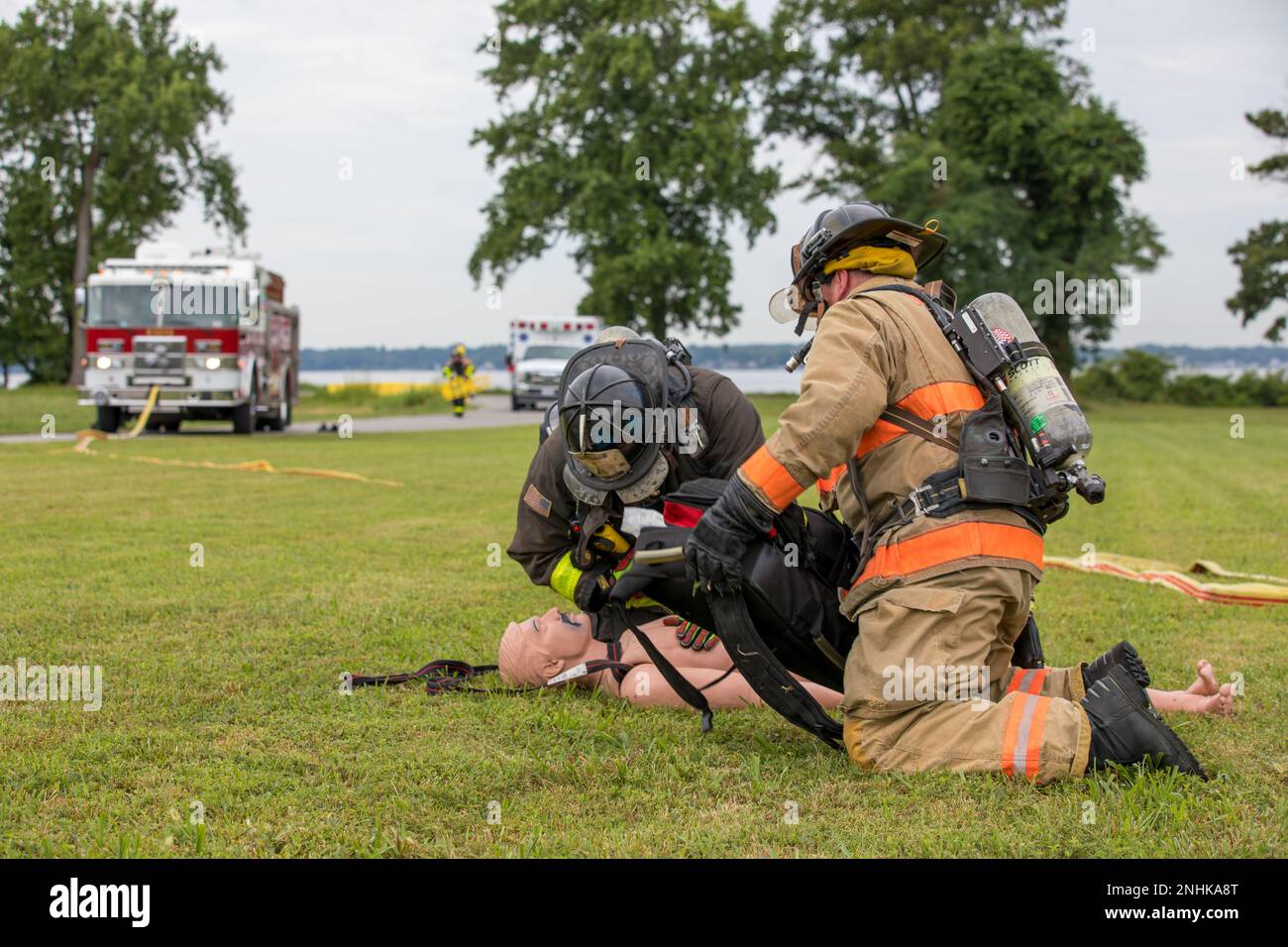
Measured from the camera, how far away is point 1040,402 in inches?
148

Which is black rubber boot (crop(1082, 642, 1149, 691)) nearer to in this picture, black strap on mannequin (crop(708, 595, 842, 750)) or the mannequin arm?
black strap on mannequin (crop(708, 595, 842, 750))

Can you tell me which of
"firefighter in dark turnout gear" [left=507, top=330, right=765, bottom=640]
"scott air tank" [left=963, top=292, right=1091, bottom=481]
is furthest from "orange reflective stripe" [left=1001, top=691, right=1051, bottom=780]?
"firefighter in dark turnout gear" [left=507, top=330, right=765, bottom=640]

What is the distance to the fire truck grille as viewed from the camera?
65.6ft

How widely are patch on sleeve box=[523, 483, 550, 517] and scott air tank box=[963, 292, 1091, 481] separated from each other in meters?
1.77

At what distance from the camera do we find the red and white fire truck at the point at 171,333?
65.5ft

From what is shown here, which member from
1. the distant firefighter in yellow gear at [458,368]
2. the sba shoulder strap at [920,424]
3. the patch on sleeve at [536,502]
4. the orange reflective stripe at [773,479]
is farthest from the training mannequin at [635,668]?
the distant firefighter in yellow gear at [458,368]

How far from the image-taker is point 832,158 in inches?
1845

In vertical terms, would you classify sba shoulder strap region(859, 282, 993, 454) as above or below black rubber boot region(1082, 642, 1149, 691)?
above

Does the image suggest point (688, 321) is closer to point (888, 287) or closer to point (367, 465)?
point (367, 465)

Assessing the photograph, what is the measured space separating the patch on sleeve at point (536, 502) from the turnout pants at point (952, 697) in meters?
1.46

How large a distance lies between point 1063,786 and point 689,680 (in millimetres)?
1534

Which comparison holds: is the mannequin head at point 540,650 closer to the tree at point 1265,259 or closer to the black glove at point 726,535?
the black glove at point 726,535
